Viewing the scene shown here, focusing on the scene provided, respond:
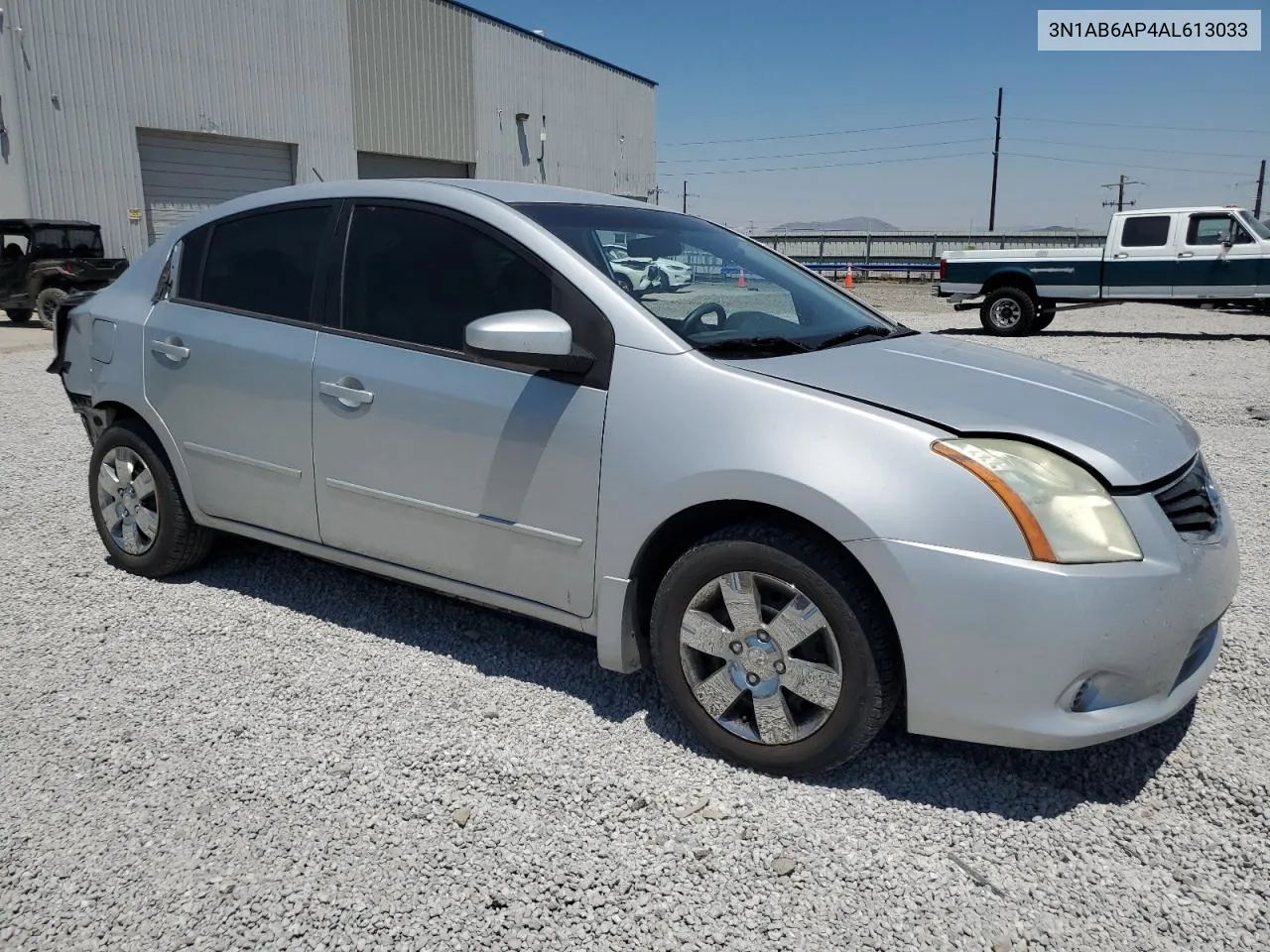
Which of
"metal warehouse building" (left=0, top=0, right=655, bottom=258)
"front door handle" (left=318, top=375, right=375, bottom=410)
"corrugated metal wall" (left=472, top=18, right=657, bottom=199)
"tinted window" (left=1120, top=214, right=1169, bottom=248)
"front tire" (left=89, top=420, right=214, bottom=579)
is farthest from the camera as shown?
"corrugated metal wall" (left=472, top=18, right=657, bottom=199)

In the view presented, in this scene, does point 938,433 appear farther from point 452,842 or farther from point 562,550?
point 452,842

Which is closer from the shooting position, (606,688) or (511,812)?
(511,812)

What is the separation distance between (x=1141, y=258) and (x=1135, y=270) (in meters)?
0.21

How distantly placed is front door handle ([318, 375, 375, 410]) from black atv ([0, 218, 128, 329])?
1518 centimetres

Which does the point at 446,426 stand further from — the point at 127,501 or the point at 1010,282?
the point at 1010,282

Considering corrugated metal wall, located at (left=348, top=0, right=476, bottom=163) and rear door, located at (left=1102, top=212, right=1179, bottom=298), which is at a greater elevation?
corrugated metal wall, located at (left=348, top=0, right=476, bottom=163)

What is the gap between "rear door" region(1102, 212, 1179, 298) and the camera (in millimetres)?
16578

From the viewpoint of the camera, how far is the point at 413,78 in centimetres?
3064

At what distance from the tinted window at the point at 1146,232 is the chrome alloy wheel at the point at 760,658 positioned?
55.0ft

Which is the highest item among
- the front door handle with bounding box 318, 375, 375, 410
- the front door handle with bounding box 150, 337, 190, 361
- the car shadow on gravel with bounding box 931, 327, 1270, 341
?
the front door handle with bounding box 150, 337, 190, 361

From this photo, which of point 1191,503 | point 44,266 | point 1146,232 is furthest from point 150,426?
point 1146,232

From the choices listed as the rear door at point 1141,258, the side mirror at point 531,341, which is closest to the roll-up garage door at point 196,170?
the rear door at point 1141,258

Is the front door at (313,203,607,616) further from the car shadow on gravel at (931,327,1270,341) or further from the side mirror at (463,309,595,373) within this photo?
the car shadow on gravel at (931,327,1270,341)

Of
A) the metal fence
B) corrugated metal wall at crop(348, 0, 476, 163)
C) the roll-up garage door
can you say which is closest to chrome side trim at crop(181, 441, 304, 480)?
the roll-up garage door
